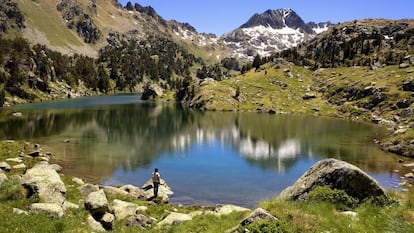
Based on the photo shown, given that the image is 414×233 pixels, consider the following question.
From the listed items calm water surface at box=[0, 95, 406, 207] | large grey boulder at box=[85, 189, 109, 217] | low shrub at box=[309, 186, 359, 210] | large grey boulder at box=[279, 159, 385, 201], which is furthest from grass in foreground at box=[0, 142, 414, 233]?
calm water surface at box=[0, 95, 406, 207]

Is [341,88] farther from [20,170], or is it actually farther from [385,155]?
[20,170]

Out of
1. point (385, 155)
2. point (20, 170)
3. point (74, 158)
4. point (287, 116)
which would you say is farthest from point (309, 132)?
point (20, 170)

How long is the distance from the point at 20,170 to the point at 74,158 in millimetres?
19605

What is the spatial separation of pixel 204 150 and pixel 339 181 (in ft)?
211

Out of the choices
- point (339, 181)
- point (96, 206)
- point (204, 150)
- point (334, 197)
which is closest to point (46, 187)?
point (96, 206)

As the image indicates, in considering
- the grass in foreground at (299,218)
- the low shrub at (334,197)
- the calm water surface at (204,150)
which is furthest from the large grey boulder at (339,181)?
the calm water surface at (204,150)

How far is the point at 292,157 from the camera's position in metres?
76.4

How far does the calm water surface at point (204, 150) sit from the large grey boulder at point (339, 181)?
2461cm

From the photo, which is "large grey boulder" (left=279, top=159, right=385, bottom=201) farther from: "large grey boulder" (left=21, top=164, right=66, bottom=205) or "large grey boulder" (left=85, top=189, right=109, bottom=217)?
"large grey boulder" (left=21, top=164, right=66, bottom=205)

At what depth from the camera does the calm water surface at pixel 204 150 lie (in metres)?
56.9

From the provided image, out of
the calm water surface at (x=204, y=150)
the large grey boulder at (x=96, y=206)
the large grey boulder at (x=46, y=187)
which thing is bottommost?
the calm water surface at (x=204, y=150)

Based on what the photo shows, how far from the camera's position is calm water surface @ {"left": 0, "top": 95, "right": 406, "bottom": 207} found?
187 ft

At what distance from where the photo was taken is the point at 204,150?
8519 cm

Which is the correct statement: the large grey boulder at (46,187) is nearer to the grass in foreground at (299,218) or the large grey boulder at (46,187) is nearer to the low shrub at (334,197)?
the grass in foreground at (299,218)
